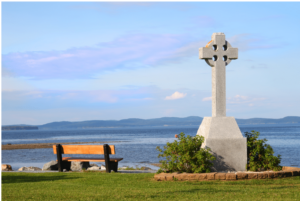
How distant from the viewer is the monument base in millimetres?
9547

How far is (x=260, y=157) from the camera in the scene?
969 centimetres

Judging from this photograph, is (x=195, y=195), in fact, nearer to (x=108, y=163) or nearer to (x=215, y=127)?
(x=215, y=127)

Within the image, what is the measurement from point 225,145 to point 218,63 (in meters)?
2.49

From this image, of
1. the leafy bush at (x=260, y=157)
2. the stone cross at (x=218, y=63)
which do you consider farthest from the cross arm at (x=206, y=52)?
the leafy bush at (x=260, y=157)

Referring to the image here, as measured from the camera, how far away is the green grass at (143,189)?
648 centimetres

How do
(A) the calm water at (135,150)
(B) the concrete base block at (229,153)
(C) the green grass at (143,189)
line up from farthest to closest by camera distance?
(A) the calm water at (135,150)
(B) the concrete base block at (229,153)
(C) the green grass at (143,189)

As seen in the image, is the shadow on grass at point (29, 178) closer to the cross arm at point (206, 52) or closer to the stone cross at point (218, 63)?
the stone cross at point (218, 63)

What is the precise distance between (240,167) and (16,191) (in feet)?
19.7

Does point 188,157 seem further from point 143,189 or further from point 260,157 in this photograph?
point 260,157

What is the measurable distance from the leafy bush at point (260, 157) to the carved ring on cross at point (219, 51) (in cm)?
251

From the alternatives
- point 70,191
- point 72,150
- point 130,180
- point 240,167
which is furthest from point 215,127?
point 72,150

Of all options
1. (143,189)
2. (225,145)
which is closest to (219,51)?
(225,145)

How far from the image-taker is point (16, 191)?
7.61 m

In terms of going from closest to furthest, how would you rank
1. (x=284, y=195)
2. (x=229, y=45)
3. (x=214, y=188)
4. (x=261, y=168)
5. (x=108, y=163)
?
(x=284, y=195) → (x=214, y=188) → (x=261, y=168) → (x=229, y=45) → (x=108, y=163)
